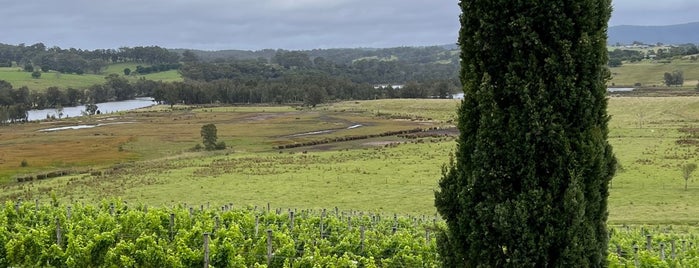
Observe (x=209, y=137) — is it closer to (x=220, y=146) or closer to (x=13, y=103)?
(x=220, y=146)

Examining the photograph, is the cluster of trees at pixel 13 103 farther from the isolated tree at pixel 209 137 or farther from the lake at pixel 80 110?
the isolated tree at pixel 209 137

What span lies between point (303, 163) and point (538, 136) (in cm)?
5293

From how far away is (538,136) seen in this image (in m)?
8.95

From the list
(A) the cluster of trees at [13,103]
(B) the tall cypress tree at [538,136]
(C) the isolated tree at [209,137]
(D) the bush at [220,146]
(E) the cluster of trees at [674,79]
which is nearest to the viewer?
(B) the tall cypress tree at [538,136]

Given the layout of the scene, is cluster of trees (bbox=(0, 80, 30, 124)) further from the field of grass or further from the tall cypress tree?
the field of grass

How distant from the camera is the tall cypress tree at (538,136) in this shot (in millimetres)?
8898

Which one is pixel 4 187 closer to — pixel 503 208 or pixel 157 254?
pixel 157 254

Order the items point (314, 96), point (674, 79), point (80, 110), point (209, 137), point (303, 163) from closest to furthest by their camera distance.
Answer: point (303, 163) → point (209, 137) → point (314, 96) → point (674, 79) → point (80, 110)

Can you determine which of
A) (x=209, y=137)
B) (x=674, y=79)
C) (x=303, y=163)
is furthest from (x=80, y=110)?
(x=674, y=79)

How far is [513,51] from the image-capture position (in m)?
9.20

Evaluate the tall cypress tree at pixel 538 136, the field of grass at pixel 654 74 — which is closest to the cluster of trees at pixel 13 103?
the tall cypress tree at pixel 538 136

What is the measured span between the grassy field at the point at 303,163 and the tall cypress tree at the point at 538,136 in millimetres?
25400

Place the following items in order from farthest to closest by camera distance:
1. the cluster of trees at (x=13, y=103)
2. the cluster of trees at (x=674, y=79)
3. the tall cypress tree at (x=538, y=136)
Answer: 1. the cluster of trees at (x=674, y=79)
2. the cluster of trees at (x=13, y=103)
3. the tall cypress tree at (x=538, y=136)

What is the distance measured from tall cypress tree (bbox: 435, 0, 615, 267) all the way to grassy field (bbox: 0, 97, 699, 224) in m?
25.4
